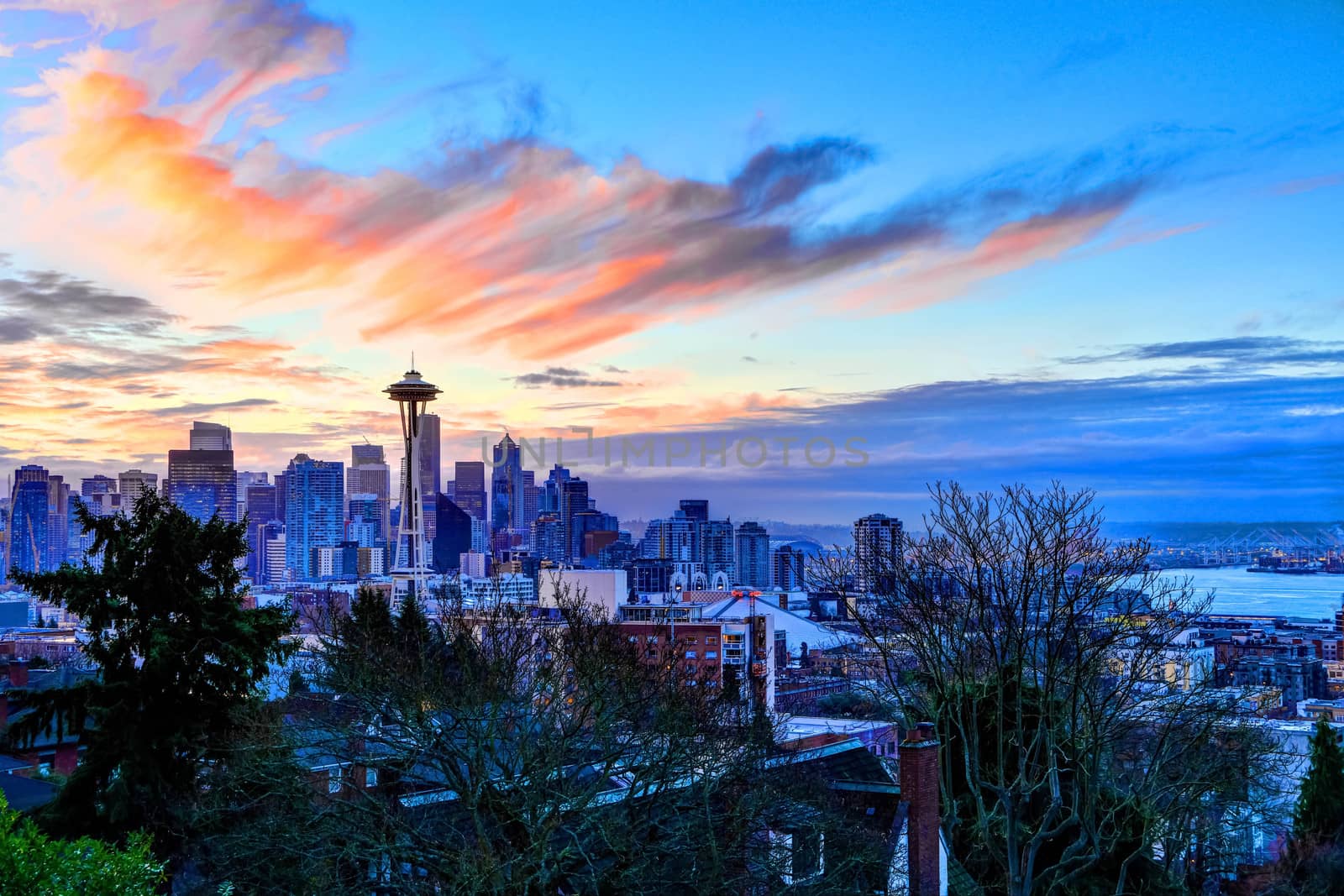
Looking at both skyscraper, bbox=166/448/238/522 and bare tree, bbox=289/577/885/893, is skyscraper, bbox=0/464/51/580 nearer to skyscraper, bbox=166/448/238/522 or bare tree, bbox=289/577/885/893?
skyscraper, bbox=166/448/238/522

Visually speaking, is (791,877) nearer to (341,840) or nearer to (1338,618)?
(341,840)

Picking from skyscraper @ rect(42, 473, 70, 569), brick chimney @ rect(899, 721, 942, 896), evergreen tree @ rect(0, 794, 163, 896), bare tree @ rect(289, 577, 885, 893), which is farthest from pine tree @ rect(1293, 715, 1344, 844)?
skyscraper @ rect(42, 473, 70, 569)

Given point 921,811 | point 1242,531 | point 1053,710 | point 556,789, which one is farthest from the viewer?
point 1242,531

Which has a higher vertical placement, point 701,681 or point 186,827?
point 701,681

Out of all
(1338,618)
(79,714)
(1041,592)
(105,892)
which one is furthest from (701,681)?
(1338,618)

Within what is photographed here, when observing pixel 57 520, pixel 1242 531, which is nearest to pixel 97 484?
pixel 57 520

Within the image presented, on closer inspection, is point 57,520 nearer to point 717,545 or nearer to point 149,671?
point 717,545
